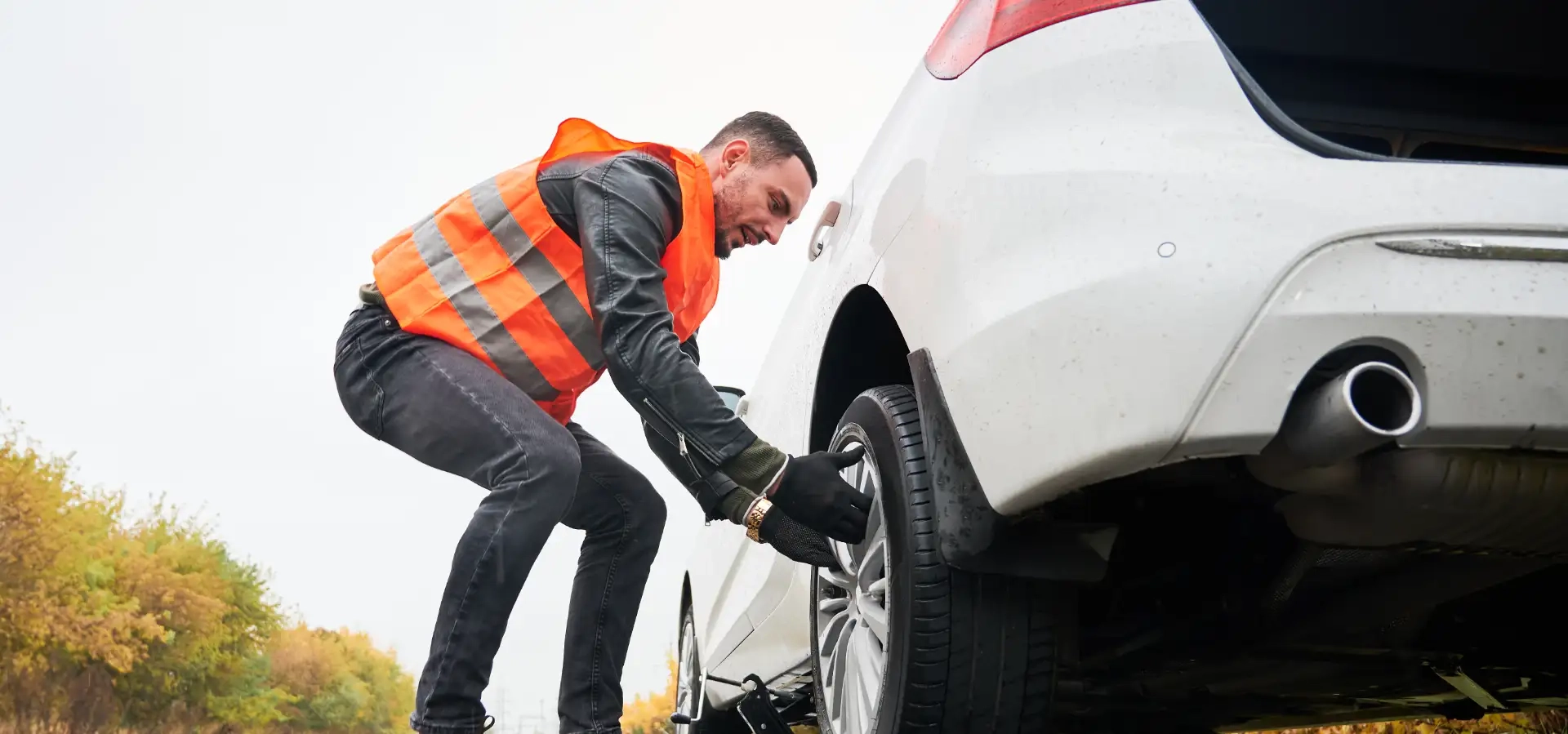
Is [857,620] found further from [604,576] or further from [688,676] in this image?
[688,676]

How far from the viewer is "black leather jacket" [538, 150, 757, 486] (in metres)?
2.09

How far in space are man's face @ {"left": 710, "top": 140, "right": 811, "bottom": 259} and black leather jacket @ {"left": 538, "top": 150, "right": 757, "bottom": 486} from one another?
0.22 m

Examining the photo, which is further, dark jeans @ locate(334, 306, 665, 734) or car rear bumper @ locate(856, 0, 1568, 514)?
dark jeans @ locate(334, 306, 665, 734)

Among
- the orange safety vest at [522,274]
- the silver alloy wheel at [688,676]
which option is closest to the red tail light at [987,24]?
the orange safety vest at [522,274]

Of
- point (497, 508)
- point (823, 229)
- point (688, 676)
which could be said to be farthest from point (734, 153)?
point (688, 676)

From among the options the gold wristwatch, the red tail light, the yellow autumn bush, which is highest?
the yellow autumn bush

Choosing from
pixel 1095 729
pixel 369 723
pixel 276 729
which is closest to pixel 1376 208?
pixel 1095 729

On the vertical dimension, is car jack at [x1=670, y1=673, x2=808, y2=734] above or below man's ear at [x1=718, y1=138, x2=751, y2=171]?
below

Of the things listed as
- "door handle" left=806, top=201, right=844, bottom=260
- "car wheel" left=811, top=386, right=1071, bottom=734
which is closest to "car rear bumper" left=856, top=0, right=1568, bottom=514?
"car wheel" left=811, top=386, right=1071, bottom=734

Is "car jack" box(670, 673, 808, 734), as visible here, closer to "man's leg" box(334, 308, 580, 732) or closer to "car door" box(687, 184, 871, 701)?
"car door" box(687, 184, 871, 701)

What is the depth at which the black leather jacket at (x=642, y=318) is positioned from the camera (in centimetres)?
209

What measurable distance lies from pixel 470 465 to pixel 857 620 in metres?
0.82

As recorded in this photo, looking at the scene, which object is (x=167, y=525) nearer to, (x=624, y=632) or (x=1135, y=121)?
(x=624, y=632)

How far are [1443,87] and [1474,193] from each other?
24.0 inches
